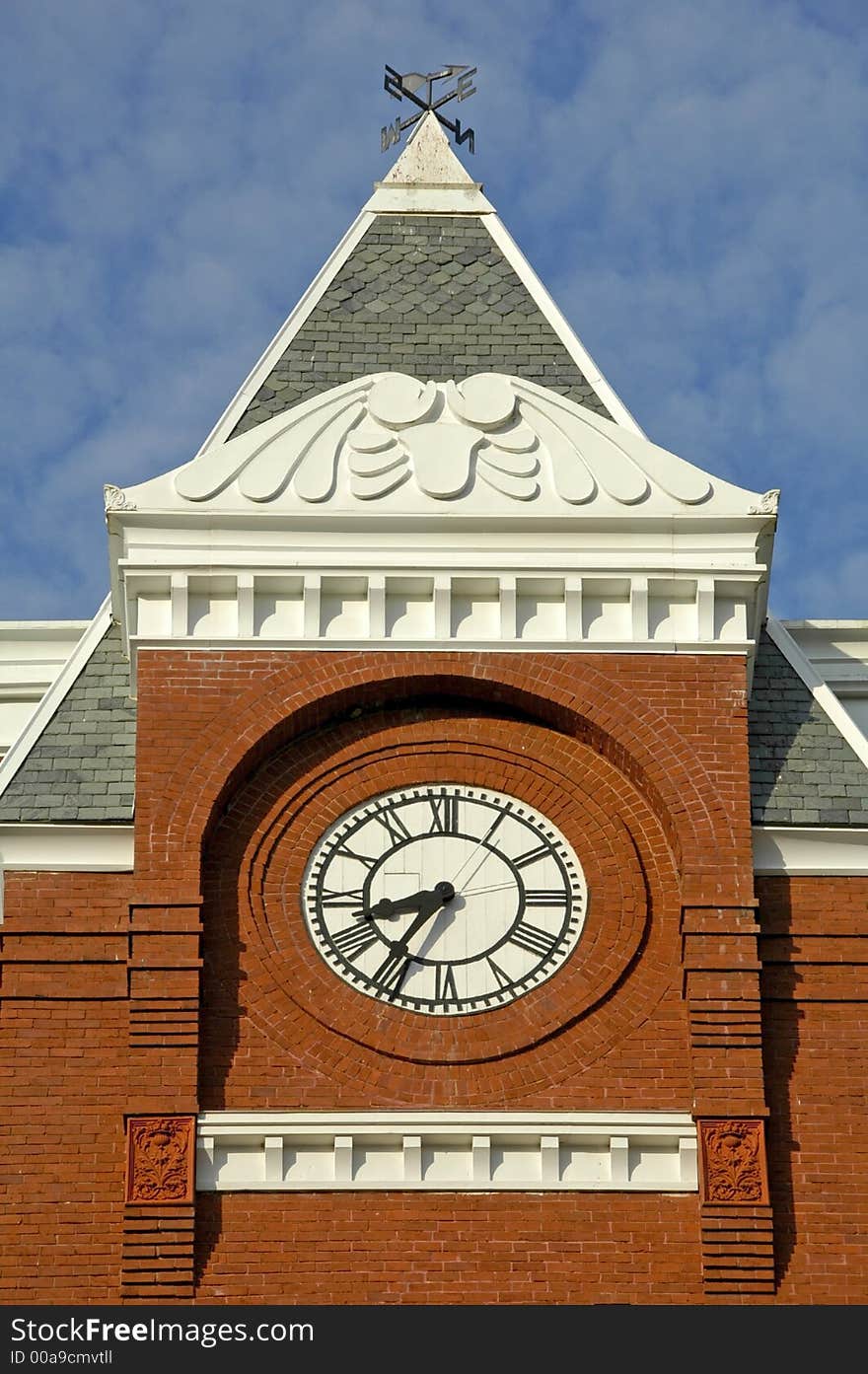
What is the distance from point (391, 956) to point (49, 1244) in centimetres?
322

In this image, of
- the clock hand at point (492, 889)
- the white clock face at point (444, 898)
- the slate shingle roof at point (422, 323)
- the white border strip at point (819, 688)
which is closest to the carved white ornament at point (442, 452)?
the slate shingle roof at point (422, 323)

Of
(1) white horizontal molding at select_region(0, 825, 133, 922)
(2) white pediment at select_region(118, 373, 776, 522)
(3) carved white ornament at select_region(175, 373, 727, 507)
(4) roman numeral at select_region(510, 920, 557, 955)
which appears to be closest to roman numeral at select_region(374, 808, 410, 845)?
(4) roman numeral at select_region(510, 920, 557, 955)

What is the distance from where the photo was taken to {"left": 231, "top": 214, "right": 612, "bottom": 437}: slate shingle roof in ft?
84.9

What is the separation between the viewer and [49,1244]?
858 inches

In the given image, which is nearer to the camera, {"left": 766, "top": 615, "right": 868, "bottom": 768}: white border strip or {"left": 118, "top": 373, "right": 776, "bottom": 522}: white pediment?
{"left": 118, "top": 373, "right": 776, "bottom": 522}: white pediment

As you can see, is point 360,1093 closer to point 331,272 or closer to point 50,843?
point 50,843

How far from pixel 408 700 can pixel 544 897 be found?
1.95 metres

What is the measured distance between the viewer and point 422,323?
2636 centimetres

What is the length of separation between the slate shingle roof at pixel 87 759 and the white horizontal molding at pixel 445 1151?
2940 mm

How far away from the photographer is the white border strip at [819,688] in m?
24.5

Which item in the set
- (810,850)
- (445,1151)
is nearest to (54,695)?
(445,1151)

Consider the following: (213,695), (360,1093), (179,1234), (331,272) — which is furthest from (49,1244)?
(331,272)

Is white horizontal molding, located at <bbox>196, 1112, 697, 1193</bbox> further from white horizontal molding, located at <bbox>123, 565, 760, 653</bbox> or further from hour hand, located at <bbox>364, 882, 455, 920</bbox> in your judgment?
white horizontal molding, located at <bbox>123, 565, 760, 653</bbox>
